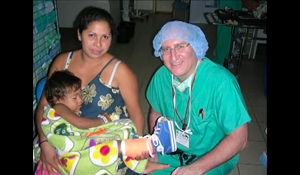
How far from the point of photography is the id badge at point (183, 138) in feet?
5.05

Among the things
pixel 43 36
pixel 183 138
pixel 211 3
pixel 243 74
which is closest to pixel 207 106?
pixel 183 138

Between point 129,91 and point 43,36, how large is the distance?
1139mm

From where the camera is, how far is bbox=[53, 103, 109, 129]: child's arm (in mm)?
1362

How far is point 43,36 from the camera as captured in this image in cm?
225

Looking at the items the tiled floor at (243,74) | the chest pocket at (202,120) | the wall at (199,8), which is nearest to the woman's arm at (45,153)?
the chest pocket at (202,120)

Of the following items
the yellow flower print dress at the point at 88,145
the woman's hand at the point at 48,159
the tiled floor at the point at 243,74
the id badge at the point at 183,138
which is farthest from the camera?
the tiled floor at the point at 243,74

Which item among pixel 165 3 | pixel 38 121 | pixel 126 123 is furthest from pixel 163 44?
pixel 165 3

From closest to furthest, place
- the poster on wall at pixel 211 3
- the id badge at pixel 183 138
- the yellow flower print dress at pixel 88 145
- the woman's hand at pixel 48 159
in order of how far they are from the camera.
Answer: the yellow flower print dress at pixel 88 145
the woman's hand at pixel 48 159
the id badge at pixel 183 138
the poster on wall at pixel 211 3

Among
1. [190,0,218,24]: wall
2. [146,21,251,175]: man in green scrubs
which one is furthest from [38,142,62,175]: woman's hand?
[190,0,218,24]: wall

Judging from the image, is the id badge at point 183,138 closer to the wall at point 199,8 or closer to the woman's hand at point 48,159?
the woman's hand at point 48,159

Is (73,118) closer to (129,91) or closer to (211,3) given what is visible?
(129,91)

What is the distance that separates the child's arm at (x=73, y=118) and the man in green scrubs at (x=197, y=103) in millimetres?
471
